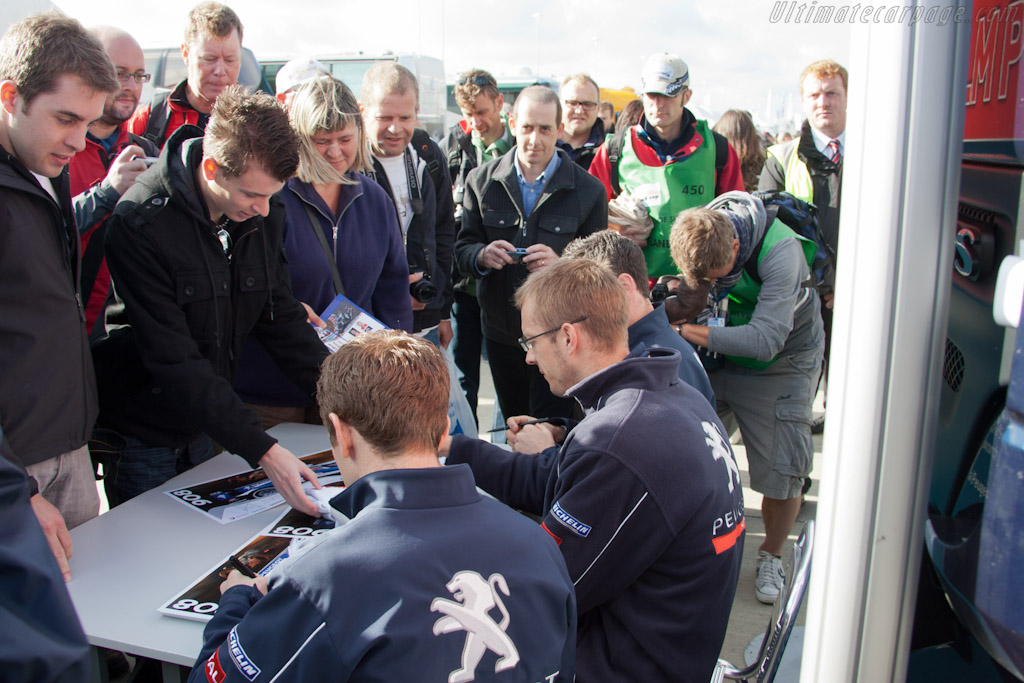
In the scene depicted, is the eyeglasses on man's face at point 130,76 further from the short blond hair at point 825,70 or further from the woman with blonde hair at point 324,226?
the short blond hair at point 825,70

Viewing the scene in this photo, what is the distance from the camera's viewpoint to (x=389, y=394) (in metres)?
1.30

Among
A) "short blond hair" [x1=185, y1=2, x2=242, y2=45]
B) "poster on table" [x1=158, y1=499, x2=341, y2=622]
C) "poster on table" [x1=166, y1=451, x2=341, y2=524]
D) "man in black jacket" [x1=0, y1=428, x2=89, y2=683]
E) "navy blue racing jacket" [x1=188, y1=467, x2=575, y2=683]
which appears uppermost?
"short blond hair" [x1=185, y1=2, x2=242, y2=45]

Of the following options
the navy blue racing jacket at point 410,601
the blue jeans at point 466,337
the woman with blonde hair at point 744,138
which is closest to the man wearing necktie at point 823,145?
the woman with blonde hair at point 744,138

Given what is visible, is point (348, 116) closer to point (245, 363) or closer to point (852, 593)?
point (245, 363)

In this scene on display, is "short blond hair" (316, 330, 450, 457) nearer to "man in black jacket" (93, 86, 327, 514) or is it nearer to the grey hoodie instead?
"man in black jacket" (93, 86, 327, 514)

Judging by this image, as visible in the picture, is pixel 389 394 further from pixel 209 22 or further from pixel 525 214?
pixel 209 22

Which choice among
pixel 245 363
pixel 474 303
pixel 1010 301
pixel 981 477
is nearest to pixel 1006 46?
pixel 1010 301

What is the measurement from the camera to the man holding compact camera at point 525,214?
330 centimetres

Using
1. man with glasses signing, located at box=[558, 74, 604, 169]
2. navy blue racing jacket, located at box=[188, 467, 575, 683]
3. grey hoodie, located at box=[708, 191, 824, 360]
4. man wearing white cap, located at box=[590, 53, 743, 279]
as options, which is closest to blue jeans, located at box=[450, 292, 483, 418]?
man wearing white cap, located at box=[590, 53, 743, 279]

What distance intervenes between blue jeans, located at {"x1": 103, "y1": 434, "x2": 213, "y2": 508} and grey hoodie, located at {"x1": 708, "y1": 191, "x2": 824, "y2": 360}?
1.93 meters

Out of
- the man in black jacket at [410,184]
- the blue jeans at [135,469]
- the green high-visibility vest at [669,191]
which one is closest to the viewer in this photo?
the blue jeans at [135,469]

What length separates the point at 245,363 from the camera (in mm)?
2471

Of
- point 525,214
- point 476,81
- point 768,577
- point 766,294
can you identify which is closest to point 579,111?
point 476,81

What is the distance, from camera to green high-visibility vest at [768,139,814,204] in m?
3.91
